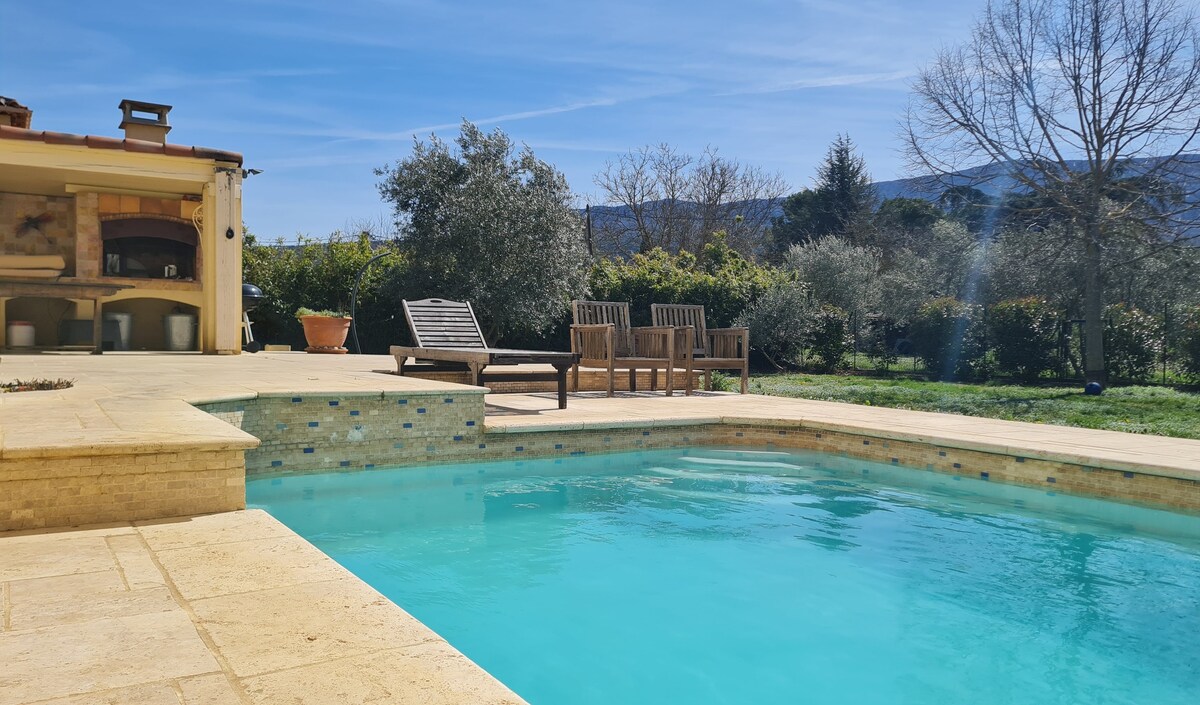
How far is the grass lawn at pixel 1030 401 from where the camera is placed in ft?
25.7

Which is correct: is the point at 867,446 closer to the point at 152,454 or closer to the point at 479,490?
the point at 479,490

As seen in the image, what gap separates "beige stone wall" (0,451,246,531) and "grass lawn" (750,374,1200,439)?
7.28 m

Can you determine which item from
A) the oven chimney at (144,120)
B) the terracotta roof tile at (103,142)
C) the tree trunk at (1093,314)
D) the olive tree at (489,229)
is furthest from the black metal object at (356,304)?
the tree trunk at (1093,314)

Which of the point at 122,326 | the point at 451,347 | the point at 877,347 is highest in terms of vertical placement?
the point at 122,326

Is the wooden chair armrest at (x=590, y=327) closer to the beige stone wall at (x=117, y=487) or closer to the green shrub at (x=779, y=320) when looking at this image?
the beige stone wall at (x=117, y=487)

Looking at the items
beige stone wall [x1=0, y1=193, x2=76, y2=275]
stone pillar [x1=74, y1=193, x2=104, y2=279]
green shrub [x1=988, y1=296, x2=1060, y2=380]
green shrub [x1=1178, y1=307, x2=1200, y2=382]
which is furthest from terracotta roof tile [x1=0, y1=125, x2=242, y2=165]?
green shrub [x1=1178, y1=307, x2=1200, y2=382]

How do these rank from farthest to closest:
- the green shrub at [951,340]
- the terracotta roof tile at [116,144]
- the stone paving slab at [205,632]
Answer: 1. the green shrub at [951,340]
2. the terracotta roof tile at [116,144]
3. the stone paving slab at [205,632]

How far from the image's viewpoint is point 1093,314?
1202 cm

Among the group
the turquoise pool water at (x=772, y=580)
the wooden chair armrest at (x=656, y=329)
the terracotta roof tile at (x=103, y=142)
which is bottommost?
the turquoise pool water at (x=772, y=580)

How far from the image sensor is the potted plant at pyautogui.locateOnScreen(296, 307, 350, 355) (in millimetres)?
11977

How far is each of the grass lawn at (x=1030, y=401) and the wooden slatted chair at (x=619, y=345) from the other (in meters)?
1.91

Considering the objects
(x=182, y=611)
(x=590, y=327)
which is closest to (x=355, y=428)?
(x=590, y=327)

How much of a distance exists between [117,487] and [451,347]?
4.78m

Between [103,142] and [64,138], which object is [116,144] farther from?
[64,138]
